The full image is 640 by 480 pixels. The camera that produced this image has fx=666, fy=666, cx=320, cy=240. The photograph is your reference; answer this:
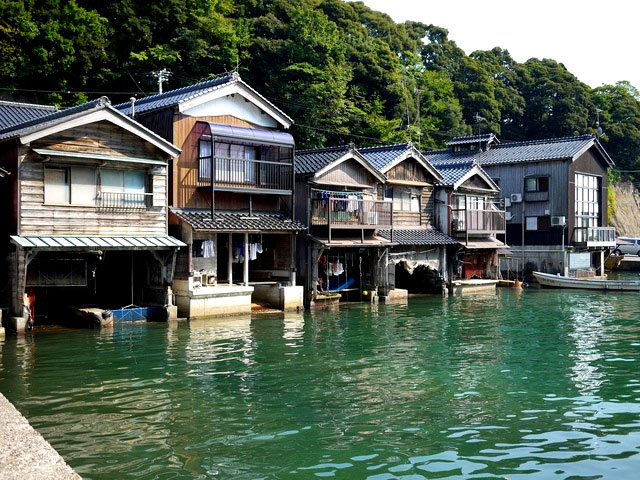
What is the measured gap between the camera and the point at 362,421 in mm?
12781

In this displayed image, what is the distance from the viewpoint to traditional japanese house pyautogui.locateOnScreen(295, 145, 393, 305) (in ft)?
104

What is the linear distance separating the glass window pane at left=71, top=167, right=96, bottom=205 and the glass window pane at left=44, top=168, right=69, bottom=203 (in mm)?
240

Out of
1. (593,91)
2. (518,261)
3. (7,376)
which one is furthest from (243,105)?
(593,91)

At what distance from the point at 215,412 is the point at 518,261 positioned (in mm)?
40657

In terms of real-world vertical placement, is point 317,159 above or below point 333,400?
above

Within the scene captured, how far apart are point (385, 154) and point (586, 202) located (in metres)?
21.6

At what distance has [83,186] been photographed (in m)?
24.5

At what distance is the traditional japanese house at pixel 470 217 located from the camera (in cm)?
4038

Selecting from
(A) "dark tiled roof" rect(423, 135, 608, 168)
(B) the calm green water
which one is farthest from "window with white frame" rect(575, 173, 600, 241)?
(B) the calm green water

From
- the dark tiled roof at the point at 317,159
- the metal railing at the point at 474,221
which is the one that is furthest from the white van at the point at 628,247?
the dark tiled roof at the point at 317,159

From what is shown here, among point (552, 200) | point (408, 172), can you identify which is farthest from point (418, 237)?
point (552, 200)

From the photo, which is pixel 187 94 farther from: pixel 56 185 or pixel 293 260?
pixel 293 260

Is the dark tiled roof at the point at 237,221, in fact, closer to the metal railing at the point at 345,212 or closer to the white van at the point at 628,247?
the metal railing at the point at 345,212

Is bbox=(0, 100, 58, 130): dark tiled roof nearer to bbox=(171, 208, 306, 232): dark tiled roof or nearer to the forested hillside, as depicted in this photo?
bbox=(171, 208, 306, 232): dark tiled roof
